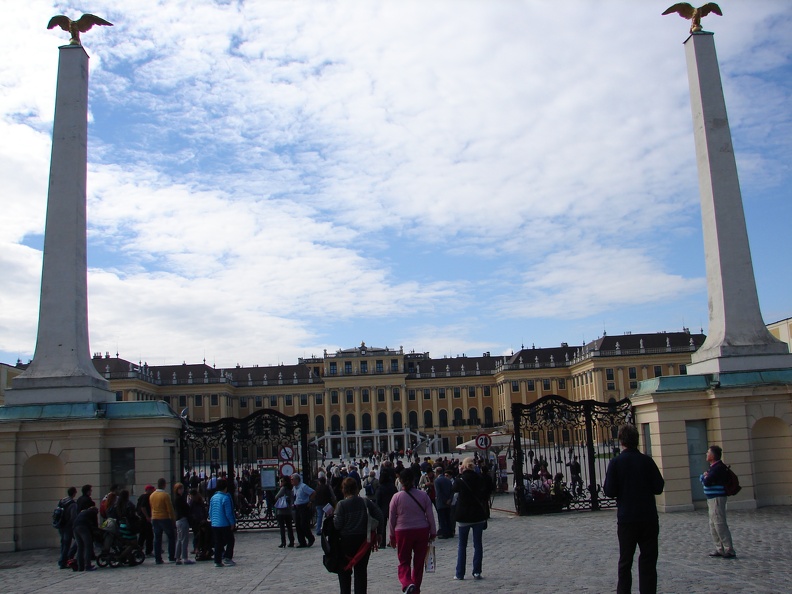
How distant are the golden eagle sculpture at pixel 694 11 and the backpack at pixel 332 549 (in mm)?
15934

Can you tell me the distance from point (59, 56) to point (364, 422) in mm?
93880

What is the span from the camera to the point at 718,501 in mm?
11594

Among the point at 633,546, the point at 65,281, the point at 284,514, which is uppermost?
the point at 65,281

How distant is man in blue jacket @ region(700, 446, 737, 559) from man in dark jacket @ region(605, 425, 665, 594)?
3.85m

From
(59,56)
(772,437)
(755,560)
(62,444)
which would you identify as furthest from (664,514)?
(59,56)

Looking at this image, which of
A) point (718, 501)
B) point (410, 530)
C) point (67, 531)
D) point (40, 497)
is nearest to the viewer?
point (410, 530)

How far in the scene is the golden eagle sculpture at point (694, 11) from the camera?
1936 centimetres

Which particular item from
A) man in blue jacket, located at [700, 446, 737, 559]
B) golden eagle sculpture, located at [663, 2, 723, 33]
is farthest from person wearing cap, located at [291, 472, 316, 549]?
golden eagle sculpture, located at [663, 2, 723, 33]

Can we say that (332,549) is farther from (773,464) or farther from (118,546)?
(773,464)

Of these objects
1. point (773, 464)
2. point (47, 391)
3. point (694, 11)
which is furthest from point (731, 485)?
point (47, 391)

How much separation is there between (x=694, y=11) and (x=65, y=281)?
15980 mm

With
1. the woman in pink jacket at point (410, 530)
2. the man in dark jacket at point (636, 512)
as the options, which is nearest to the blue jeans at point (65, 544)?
the woman in pink jacket at point (410, 530)

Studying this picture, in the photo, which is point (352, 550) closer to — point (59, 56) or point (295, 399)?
point (59, 56)

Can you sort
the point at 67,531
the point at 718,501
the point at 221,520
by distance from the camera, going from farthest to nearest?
the point at 67,531 → the point at 221,520 → the point at 718,501
